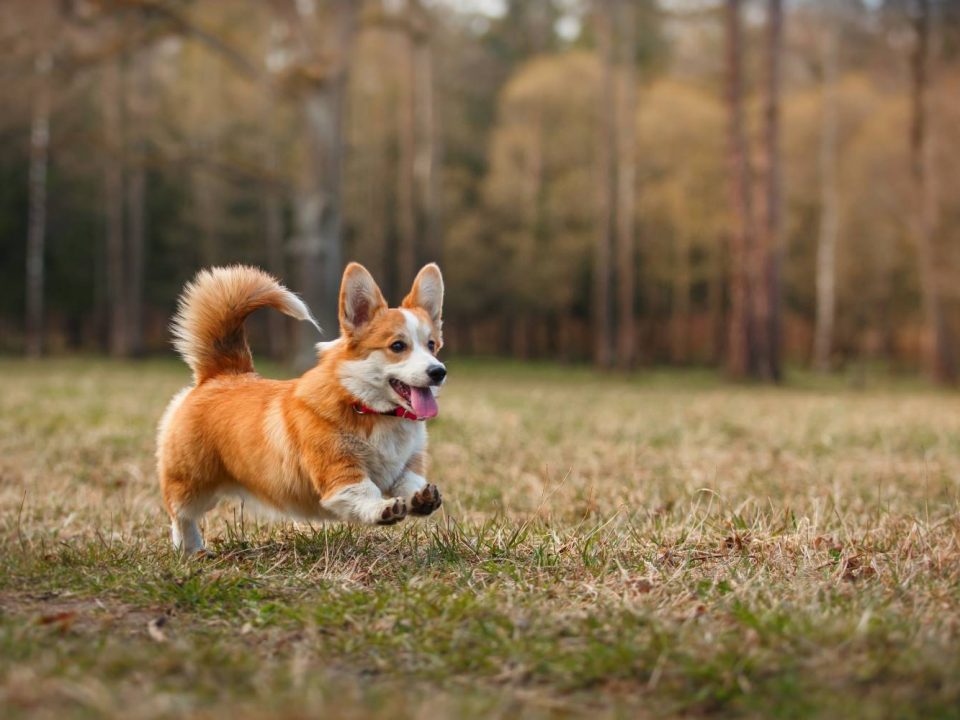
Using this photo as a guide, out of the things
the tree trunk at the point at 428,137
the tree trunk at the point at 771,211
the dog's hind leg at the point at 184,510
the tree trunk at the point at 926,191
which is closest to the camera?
the dog's hind leg at the point at 184,510

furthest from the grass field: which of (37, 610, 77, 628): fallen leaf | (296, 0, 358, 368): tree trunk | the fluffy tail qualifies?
(296, 0, 358, 368): tree trunk

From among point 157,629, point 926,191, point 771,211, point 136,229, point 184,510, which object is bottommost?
point 157,629

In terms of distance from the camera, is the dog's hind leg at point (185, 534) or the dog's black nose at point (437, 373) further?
the dog's hind leg at point (185, 534)

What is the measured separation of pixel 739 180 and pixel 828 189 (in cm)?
819

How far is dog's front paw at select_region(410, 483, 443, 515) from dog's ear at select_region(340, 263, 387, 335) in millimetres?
738

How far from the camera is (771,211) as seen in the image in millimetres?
18094

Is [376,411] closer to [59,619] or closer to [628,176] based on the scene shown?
[59,619]

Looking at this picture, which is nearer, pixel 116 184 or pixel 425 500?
pixel 425 500

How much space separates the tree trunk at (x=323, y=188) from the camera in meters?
15.0

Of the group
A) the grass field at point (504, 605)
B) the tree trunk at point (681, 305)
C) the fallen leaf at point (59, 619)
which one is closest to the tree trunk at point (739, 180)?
the tree trunk at point (681, 305)

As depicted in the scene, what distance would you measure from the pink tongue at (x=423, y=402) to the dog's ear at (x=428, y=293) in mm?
455

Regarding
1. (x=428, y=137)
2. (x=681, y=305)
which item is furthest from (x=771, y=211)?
(x=681, y=305)

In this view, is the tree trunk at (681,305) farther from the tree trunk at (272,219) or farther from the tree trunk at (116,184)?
the tree trunk at (116,184)

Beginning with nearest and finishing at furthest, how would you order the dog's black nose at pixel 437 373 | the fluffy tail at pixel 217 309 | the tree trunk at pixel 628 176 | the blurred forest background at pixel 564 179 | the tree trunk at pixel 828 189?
the dog's black nose at pixel 437 373 → the fluffy tail at pixel 217 309 → the blurred forest background at pixel 564 179 → the tree trunk at pixel 628 176 → the tree trunk at pixel 828 189
